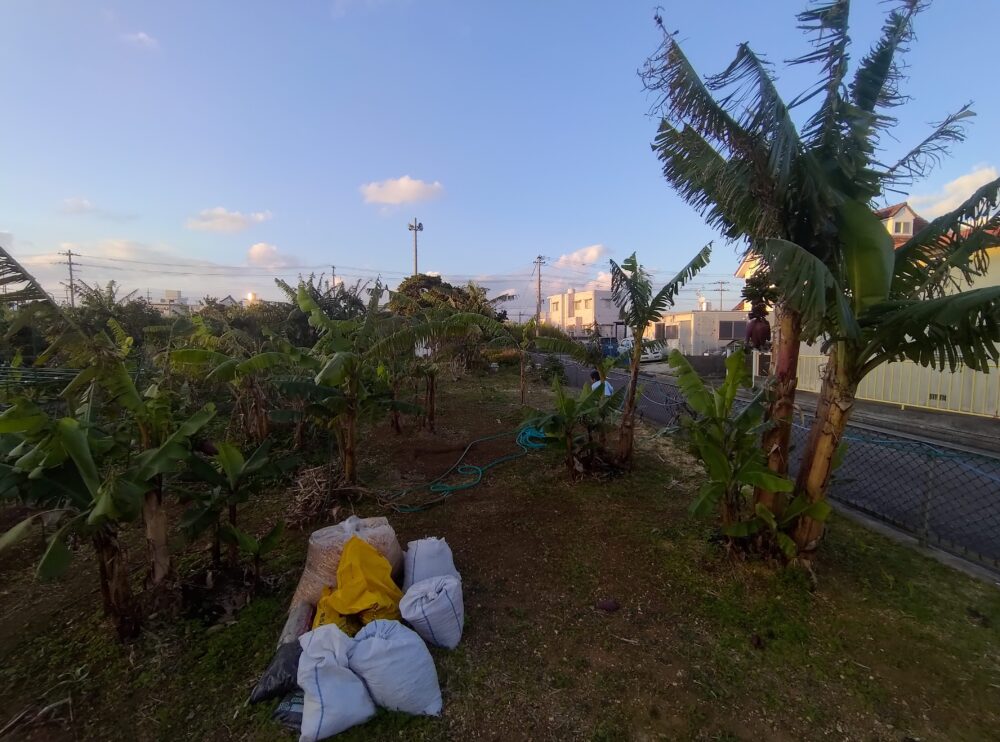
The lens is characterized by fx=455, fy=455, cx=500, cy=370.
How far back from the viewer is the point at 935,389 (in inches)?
387

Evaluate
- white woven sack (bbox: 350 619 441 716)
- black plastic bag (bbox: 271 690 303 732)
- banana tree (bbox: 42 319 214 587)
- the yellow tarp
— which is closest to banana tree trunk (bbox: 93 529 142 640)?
banana tree (bbox: 42 319 214 587)

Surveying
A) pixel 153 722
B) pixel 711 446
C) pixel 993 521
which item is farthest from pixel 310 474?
pixel 993 521

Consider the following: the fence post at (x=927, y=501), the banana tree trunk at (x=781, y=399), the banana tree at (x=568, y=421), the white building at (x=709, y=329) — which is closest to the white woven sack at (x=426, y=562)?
the banana tree trunk at (x=781, y=399)

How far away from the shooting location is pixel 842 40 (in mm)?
3195

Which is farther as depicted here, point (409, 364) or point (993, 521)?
point (409, 364)

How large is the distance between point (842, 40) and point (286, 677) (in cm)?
555

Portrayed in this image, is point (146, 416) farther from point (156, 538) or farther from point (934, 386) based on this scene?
point (934, 386)

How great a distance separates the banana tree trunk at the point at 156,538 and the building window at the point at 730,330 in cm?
3532

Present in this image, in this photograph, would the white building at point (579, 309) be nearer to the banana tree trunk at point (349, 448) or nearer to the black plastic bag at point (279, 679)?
the banana tree trunk at point (349, 448)

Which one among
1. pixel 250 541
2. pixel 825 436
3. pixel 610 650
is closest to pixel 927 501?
pixel 825 436

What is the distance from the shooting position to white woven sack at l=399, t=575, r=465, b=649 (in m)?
3.01

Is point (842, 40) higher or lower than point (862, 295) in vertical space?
higher

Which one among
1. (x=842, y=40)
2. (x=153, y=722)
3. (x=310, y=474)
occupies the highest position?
(x=842, y=40)

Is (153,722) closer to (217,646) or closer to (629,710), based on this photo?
(217,646)
